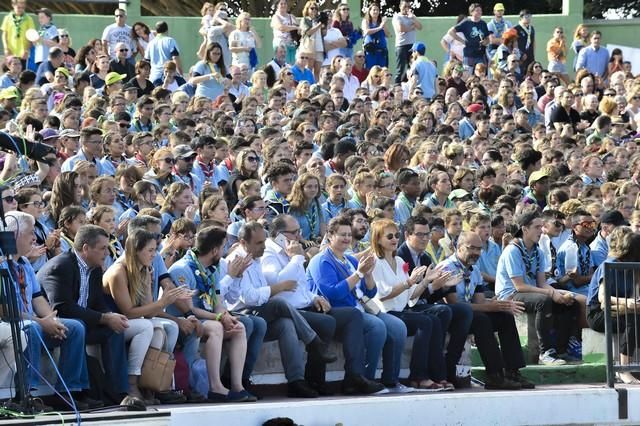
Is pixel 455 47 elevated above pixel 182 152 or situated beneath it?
elevated above

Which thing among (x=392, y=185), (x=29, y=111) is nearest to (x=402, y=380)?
(x=392, y=185)

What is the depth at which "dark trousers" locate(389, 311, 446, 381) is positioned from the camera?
1337 centimetres

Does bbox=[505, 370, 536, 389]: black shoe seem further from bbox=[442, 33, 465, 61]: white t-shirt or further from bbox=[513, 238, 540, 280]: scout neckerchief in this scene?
bbox=[442, 33, 465, 61]: white t-shirt

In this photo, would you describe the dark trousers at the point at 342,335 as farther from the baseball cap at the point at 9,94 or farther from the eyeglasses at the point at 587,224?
the baseball cap at the point at 9,94

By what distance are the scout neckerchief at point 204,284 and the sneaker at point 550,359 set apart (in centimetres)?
390

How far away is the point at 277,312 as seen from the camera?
41.1 feet

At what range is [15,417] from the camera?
1069cm

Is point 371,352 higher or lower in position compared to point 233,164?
lower

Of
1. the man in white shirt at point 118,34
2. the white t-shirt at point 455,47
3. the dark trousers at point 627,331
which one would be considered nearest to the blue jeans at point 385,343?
the dark trousers at point 627,331

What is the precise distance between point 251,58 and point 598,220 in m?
11.0

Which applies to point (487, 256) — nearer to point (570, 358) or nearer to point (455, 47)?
point (570, 358)

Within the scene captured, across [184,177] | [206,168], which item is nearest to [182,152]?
[184,177]

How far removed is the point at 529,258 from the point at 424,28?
17.0 meters

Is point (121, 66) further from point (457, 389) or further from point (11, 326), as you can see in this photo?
point (11, 326)
